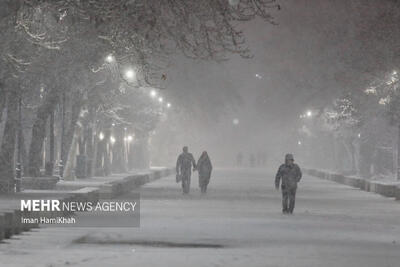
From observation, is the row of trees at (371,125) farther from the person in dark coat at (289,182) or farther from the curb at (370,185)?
the person in dark coat at (289,182)

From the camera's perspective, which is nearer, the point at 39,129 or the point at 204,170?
the point at 39,129

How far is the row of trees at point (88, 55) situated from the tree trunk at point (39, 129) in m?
0.04

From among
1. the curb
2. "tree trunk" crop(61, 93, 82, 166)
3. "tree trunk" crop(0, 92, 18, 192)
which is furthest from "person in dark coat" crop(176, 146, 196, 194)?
"tree trunk" crop(61, 93, 82, 166)

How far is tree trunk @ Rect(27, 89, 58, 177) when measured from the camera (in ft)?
143

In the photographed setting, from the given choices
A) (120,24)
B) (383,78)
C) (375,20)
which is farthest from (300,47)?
(120,24)

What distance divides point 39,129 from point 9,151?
608 cm

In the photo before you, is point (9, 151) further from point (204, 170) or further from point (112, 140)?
point (112, 140)

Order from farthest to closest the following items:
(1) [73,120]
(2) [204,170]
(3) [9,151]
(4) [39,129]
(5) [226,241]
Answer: (1) [73,120], (2) [204,170], (4) [39,129], (3) [9,151], (5) [226,241]

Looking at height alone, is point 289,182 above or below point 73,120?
below

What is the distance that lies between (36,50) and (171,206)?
20.4ft

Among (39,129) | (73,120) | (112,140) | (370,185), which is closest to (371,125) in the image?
(370,185)

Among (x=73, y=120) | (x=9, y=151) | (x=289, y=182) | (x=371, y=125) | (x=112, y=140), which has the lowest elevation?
(x=289, y=182)

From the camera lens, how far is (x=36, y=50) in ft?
116

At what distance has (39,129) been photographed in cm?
4403
